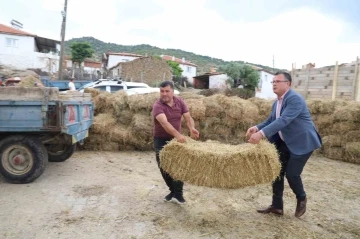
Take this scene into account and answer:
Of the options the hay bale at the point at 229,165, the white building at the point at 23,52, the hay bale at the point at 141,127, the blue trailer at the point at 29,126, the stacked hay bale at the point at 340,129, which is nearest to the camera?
the hay bale at the point at 229,165

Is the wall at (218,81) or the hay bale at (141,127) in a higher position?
the wall at (218,81)

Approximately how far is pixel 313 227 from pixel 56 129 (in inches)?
171

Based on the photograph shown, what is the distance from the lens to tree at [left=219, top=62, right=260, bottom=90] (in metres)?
40.4

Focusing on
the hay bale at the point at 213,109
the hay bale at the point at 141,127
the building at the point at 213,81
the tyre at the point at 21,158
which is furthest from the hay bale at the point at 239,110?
the building at the point at 213,81

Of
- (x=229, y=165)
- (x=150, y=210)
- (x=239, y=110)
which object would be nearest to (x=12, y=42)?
(x=239, y=110)

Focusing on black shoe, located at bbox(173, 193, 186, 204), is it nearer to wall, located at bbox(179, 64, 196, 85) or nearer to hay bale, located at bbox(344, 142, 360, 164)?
hay bale, located at bbox(344, 142, 360, 164)

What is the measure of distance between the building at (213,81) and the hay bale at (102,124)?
106ft

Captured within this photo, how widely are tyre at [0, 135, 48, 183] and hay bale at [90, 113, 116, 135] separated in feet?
9.24

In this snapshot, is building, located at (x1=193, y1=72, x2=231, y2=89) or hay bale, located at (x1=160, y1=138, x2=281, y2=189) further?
building, located at (x1=193, y1=72, x2=231, y2=89)

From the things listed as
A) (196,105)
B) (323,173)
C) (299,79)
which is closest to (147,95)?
(196,105)

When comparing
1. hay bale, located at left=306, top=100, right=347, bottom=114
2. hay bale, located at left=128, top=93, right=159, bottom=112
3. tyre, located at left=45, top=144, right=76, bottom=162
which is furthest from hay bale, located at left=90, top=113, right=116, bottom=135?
hay bale, located at left=306, top=100, right=347, bottom=114

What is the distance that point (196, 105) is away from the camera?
898 centimetres

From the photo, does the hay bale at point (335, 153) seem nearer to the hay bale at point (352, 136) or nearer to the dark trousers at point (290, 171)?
the hay bale at point (352, 136)

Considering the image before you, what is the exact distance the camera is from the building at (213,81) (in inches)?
1684
